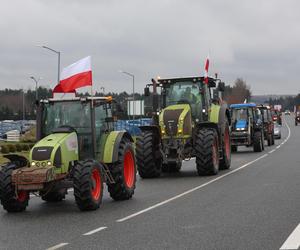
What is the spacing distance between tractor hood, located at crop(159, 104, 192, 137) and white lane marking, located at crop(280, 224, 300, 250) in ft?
30.3

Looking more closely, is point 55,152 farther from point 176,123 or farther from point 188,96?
point 188,96

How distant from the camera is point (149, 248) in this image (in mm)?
7711

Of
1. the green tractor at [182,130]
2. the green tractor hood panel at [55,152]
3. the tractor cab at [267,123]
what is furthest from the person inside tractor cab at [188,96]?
the tractor cab at [267,123]

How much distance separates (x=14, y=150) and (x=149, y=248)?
81.9 ft

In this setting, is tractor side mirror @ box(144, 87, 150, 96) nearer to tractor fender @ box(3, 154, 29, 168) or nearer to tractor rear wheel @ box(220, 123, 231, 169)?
tractor rear wheel @ box(220, 123, 231, 169)

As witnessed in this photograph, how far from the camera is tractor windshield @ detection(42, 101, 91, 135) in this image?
1209 centimetres

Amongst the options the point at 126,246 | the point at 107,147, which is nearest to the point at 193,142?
the point at 107,147

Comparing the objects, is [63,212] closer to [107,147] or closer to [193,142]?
[107,147]

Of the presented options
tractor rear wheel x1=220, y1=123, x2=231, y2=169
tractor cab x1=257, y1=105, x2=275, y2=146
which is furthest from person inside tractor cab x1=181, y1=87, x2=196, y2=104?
tractor cab x1=257, y1=105, x2=275, y2=146

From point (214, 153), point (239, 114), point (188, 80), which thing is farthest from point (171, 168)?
point (239, 114)

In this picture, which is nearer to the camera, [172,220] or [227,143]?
[172,220]

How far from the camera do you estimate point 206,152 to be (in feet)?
56.4

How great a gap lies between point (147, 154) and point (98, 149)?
5.45 metres

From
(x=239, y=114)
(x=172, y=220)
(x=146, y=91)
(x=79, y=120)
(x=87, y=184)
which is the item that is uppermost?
(x=146, y=91)
